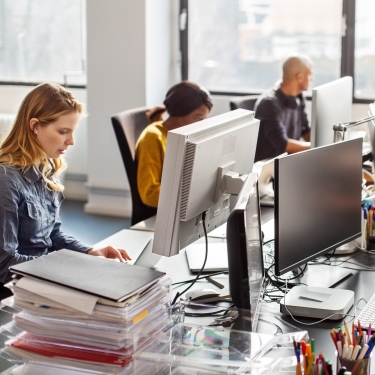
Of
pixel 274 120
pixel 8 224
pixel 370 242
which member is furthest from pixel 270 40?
pixel 8 224

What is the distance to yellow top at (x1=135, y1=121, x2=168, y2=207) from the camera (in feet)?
8.59

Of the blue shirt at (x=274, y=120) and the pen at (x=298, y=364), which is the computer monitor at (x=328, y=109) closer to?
the blue shirt at (x=274, y=120)

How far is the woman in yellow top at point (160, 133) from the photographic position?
263cm

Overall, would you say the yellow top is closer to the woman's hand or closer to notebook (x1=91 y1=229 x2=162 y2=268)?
notebook (x1=91 y1=229 x2=162 y2=268)

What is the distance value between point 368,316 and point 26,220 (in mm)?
1019

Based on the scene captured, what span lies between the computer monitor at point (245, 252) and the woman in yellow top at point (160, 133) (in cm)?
110

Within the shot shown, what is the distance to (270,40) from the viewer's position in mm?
4559

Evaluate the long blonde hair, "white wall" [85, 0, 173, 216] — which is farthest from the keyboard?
"white wall" [85, 0, 173, 216]

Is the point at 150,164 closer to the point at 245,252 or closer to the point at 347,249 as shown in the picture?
the point at 347,249

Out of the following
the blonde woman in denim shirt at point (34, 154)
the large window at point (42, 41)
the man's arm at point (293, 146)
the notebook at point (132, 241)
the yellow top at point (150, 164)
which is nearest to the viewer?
the blonde woman in denim shirt at point (34, 154)

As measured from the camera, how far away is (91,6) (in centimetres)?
447

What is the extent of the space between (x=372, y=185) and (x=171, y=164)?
149cm

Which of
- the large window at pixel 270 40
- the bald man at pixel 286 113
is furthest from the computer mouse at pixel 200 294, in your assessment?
the large window at pixel 270 40

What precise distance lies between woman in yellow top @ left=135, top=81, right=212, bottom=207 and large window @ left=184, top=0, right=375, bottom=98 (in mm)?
1630
